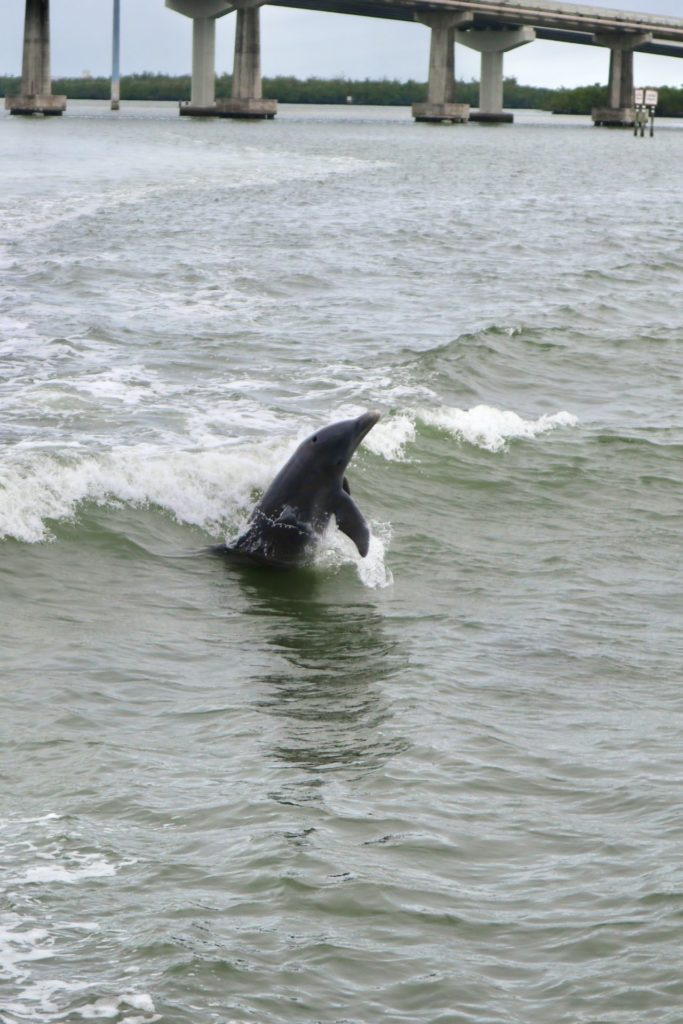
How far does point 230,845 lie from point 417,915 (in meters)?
0.99

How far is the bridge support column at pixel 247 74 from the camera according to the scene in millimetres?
129125

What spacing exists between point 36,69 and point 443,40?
3674cm

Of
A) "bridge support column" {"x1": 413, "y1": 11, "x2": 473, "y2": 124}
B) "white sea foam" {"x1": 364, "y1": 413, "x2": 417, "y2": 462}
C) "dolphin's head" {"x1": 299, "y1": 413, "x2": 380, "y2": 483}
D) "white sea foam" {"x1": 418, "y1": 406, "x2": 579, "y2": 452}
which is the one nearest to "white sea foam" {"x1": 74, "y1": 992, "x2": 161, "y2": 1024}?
"dolphin's head" {"x1": 299, "y1": 413, "x2": 380, "y2": 483}

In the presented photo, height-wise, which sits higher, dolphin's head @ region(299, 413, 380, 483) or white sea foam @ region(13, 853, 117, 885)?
dolphin's head @ region(299, 413, 380, 483)

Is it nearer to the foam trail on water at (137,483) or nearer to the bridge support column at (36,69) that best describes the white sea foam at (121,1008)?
the foam trail on water at (137,483)

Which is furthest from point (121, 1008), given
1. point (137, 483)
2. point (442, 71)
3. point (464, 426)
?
point (442, 71)

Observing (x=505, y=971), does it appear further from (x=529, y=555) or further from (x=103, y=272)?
(x=103, y=272)

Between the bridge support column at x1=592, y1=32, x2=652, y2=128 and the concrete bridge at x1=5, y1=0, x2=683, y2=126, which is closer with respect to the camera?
the concrete bridge at x1=5, y1=0, x2=683, y2=126

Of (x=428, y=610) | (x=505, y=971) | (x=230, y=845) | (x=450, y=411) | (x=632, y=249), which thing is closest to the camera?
(x=505, y=971)

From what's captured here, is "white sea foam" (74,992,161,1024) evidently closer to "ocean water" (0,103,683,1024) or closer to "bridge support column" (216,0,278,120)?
"ocean water" (0,103,683,1024)

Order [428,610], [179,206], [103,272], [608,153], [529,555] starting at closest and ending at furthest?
1. [428,610]
2. [529,555]
3. [103,272]
4. [179,206]
5. [608,153]

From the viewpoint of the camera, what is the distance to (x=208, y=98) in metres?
138

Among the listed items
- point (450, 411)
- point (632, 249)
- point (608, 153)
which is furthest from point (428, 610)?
point (608, 153)

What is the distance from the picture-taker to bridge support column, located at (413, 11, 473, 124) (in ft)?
447
